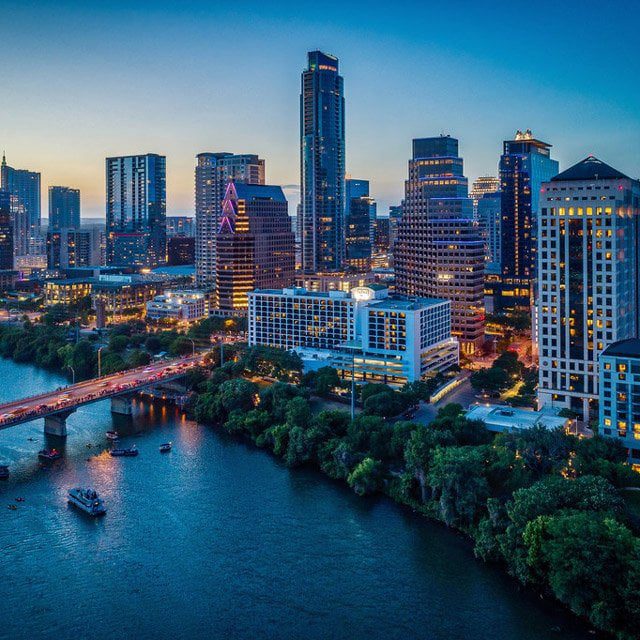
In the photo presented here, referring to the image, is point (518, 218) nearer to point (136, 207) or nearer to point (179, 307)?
point (179, 307)

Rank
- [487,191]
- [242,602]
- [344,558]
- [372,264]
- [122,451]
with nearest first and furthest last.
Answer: [242,602] < [344,558] < [122,451] < [372,264] < [487,191]

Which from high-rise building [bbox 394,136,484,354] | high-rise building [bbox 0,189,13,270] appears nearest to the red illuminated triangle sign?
high-rise building [bbox 394,136,484,354]

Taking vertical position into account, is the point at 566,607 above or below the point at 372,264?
below

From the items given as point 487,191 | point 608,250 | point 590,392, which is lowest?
point 590,392

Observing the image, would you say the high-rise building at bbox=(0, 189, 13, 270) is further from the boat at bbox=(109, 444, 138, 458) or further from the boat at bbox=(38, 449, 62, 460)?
the boat at bbox=(109, 444, 138, 458)

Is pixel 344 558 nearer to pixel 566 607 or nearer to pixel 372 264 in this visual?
pixel 566 607

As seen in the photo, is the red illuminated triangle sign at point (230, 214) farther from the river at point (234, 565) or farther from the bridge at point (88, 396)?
the river at point (234, 565)

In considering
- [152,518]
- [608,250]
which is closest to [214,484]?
[152,518]
